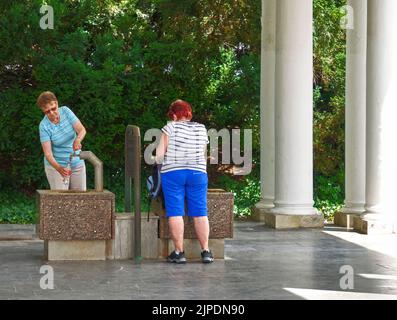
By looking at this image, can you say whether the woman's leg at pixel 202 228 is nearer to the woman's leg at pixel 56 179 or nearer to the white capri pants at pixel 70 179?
the white capri pants at pixel 70 179

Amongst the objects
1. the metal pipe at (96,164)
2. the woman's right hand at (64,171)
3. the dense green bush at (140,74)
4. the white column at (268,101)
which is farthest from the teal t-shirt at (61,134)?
the dense green bush at (140,74)

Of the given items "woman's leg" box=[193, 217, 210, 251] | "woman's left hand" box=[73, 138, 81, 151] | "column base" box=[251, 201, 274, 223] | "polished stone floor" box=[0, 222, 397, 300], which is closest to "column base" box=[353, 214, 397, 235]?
"polished stone floor" box=[0, 222, 397, 300]

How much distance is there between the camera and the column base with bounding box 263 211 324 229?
810 inches

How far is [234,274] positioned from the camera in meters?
13.9

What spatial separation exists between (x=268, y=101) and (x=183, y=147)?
846cm

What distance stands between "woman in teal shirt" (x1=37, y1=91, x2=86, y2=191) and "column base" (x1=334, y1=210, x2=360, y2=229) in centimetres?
665

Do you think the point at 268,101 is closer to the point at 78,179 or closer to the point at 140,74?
the point at 140,74

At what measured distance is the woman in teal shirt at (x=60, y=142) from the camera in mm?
15711

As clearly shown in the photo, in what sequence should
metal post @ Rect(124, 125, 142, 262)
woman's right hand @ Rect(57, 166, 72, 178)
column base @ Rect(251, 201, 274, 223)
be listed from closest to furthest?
metal post @ Rect(124, 125, 142, 262) < woman's right hand @ Rect(57, 166, 72, 178) < column base @ Rect(251, 201, 274, 223)

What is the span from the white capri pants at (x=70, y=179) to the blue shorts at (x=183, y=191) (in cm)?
185

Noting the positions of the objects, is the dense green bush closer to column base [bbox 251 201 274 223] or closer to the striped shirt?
column base [bbox 251 201 274 223]

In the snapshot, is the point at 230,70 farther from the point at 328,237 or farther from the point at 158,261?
the point at 158,261

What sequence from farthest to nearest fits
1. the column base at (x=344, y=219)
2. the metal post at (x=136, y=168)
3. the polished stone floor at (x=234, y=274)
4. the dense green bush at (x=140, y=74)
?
the dense green bush at (x=140, y=74)
the column base at (x=344, y=219)
the metal post at (x=136, y=168)
the polished stone floor at (x=234, y=274)

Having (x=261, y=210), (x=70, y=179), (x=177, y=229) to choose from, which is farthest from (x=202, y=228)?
(x=261, y=210)
